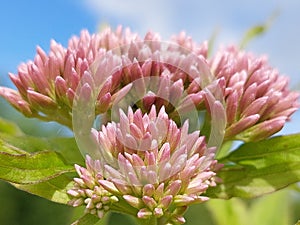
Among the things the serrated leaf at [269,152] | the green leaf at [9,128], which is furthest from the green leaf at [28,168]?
the green leaf at [9,128]

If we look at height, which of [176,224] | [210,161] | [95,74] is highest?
[95,74]

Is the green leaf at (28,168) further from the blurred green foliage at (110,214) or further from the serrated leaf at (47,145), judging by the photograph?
the blurred green foliage at (110,214)

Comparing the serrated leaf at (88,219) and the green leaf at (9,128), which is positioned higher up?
the green leaf at (9,128)

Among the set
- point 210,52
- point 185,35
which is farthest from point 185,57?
Answer: point 210,52

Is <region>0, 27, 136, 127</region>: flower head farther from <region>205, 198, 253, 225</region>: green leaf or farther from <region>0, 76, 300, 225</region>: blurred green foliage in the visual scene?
<region>205, 198, 253, 225</region>: green leaf

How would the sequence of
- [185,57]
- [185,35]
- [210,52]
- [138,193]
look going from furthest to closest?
[210,52], [185,35], [185,57], [138,193]

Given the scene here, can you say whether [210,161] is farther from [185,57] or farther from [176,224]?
[185,57]

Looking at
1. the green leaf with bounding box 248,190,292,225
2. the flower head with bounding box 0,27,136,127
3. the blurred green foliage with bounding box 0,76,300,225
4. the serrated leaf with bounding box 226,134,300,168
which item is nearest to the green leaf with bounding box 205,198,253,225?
the blurred green foliage with bounding box 0,76,300,225
